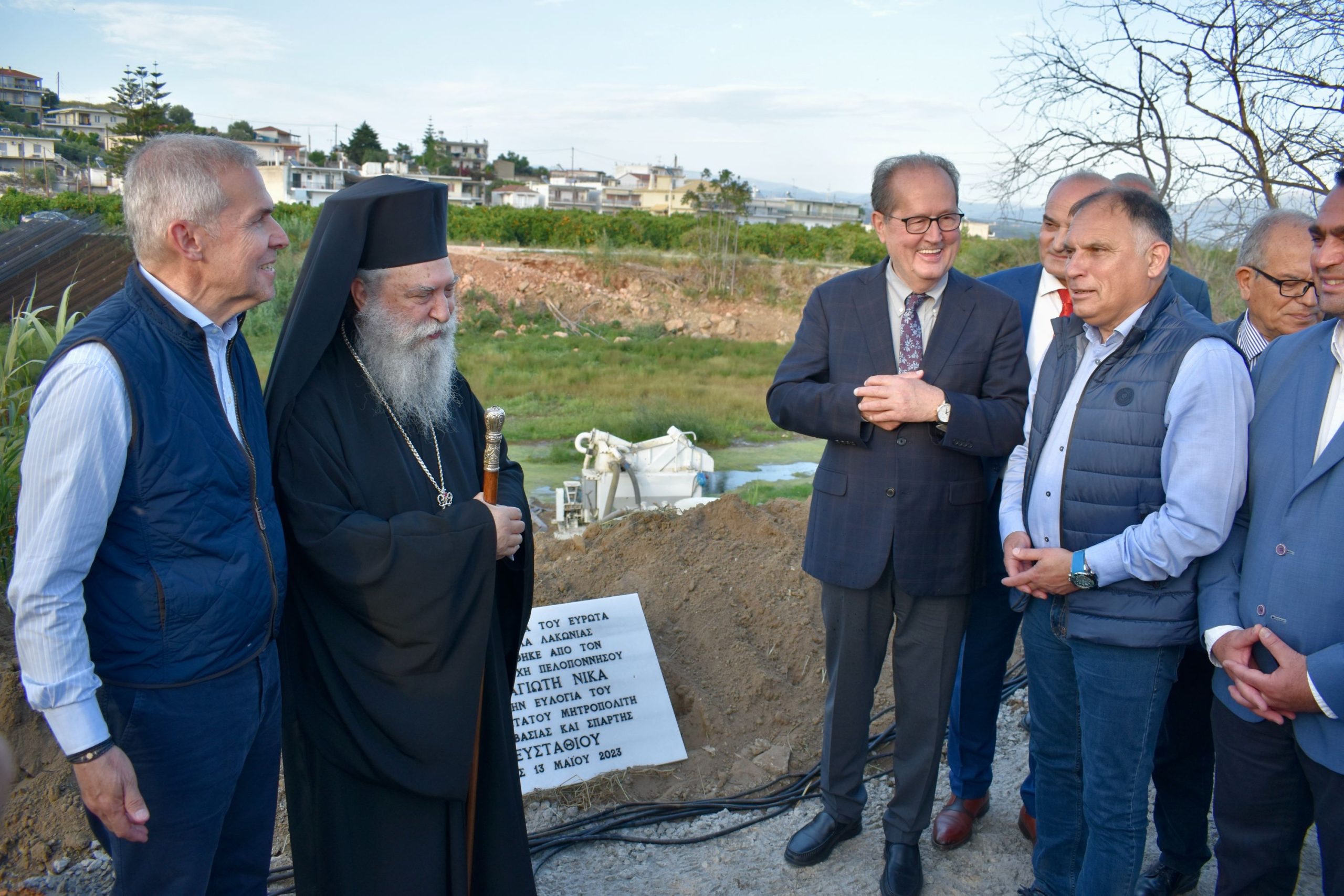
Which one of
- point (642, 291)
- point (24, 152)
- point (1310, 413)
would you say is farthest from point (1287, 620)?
point (24, 152)

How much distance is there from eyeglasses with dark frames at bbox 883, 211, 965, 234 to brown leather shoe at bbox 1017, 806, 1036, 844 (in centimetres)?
214

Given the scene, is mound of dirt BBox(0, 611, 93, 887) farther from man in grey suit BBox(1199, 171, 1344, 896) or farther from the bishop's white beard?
man in grey suit BBox(1199, 171, 1344, 896)

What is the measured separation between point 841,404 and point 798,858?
1.63 meters

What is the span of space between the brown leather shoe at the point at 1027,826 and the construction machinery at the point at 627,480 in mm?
3834

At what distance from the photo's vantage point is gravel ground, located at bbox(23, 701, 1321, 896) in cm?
323

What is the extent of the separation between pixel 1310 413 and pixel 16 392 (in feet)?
15.5

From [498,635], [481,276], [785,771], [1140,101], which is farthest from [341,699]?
[481,276]

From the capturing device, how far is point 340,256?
2.51 metres

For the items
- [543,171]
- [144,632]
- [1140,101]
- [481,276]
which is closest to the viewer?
[144,632]

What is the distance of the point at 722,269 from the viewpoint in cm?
3700

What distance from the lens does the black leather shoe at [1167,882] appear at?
10.2ft

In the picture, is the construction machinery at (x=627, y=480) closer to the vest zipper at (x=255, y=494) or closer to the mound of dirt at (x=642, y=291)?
the vest zipper at (x=255, y=494)

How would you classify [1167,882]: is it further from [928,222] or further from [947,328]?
[928,222]

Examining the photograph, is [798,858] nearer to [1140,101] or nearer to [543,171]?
[1140,101]
